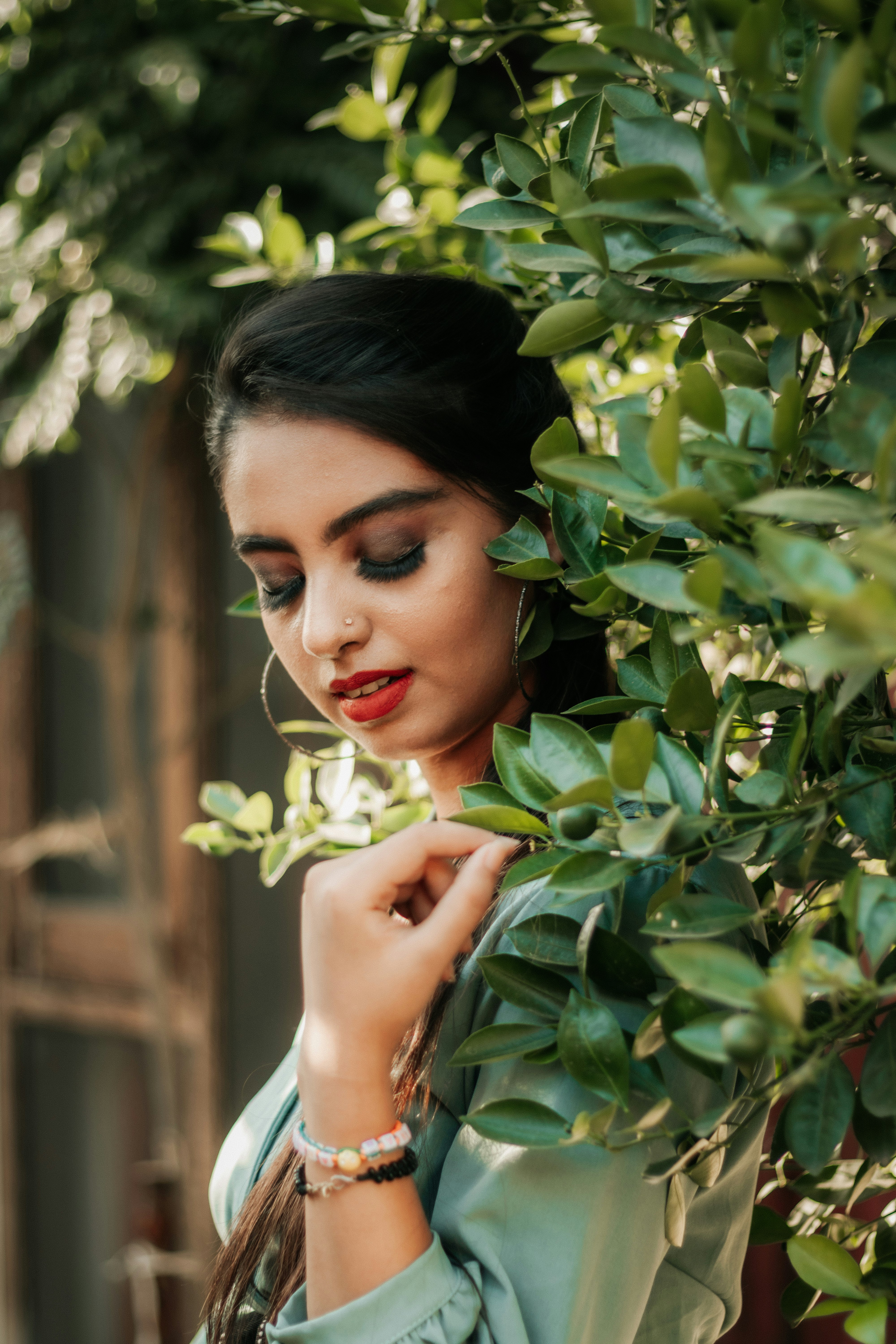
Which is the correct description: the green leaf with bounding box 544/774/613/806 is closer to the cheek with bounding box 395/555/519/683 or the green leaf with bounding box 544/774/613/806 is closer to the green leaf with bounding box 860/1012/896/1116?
the green leaf with bounding box 860/1012/896/1116

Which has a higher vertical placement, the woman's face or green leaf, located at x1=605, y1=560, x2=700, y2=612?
green leaf, located at x1=605, y1=560, x2=700, y2=612

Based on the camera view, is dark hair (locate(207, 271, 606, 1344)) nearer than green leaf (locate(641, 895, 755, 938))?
No

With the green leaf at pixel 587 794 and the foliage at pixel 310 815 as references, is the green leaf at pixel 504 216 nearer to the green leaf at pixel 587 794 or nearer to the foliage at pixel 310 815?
the green leaf at pixel 587 794

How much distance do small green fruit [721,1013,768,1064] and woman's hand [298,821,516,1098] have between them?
23cm

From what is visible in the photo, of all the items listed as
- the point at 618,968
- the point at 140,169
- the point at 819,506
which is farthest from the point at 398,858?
the point at 140,169

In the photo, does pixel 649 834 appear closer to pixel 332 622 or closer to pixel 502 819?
pixel 502 819

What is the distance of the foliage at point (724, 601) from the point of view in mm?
411

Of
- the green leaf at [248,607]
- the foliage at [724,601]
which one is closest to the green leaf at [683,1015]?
the foliage at [724,601]

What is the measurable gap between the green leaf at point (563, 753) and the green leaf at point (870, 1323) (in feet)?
0.96

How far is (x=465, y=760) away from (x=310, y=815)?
0.19 m

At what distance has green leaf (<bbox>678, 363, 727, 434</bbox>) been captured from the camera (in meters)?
0.47

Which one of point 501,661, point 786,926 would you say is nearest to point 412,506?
point 501,661

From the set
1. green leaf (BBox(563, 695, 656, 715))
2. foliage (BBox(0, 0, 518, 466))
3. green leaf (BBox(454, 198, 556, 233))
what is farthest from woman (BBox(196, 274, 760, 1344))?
foliage (BBox(0, 0, 518, 466))

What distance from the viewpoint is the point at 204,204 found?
2.28 metres
